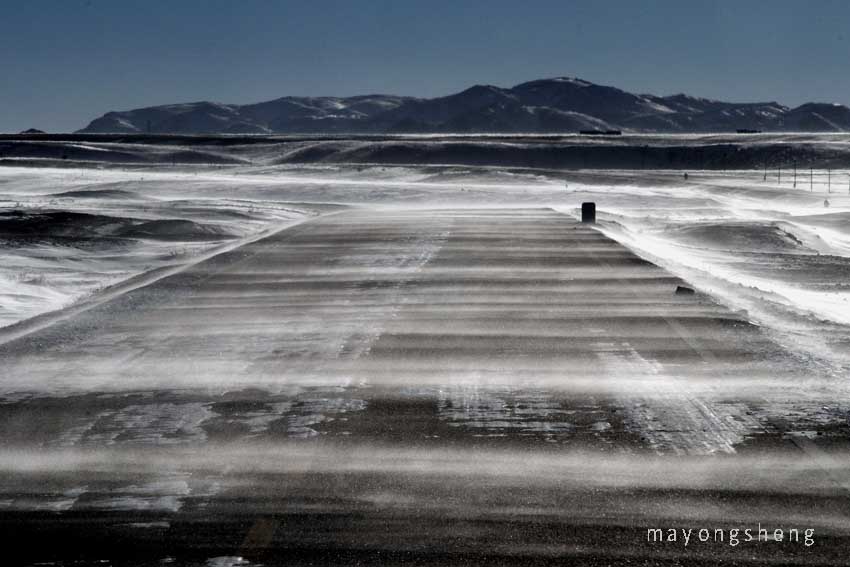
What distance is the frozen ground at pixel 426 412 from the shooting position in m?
6.14

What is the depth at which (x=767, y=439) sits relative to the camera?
25.6 ft

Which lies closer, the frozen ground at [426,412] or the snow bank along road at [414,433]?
the snow bank along road at [414,433]

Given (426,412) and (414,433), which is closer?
(414,433)

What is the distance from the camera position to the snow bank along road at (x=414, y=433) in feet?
19.8

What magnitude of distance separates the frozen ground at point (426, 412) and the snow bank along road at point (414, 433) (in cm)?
3

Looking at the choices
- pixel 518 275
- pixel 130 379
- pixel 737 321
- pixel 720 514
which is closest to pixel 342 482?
pixel 720 514

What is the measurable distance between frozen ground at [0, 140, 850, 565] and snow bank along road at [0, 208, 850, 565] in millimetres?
26

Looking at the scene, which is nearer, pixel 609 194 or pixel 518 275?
pixel 518 275

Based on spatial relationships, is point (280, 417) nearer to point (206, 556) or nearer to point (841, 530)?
point (206, 556)

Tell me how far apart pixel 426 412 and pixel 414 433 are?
62 centimetres

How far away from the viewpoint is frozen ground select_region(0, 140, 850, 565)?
6.14 meters

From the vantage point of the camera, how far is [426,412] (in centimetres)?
867

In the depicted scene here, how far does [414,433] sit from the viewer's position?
8062mm

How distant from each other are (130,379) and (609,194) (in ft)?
143
